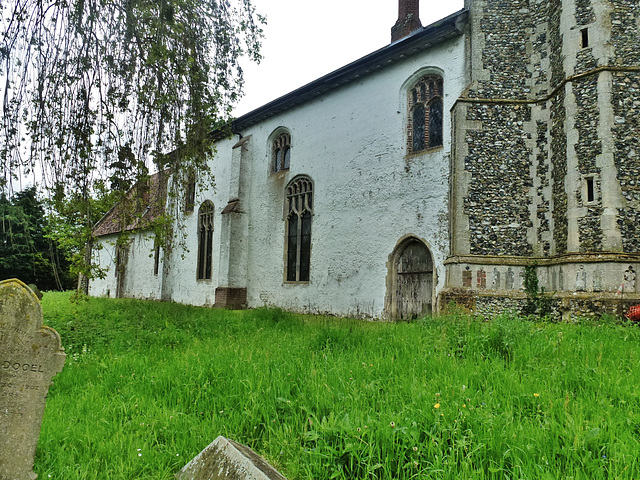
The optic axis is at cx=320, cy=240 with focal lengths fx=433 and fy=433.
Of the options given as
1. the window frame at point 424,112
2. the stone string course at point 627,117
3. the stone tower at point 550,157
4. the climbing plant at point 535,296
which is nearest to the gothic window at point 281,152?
the window frame at point 424,112

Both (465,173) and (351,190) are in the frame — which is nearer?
(465,173)

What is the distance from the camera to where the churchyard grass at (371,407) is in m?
2.60

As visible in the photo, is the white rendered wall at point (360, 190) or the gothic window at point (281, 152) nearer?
the white rendered wall at point (360, 190)

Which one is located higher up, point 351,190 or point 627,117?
point 627,117

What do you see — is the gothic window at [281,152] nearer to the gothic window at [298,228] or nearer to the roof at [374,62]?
the roof at [374,62]

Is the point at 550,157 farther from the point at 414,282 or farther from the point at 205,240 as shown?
the point at 205,240

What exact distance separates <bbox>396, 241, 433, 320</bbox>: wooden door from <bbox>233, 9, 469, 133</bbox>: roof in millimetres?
5535

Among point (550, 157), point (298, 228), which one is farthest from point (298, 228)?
point (550, 157)

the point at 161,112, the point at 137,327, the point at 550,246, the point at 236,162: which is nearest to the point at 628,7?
the point at 550,246

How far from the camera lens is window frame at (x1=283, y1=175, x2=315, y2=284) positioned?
Answer: 1554cm

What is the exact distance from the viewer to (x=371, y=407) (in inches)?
129

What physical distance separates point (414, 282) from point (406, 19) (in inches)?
408

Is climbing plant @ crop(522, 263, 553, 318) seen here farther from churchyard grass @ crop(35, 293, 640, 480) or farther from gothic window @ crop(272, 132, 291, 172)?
gothic window @ crop(272, 132, 291, 172)

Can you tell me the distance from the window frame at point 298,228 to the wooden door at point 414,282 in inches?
152
